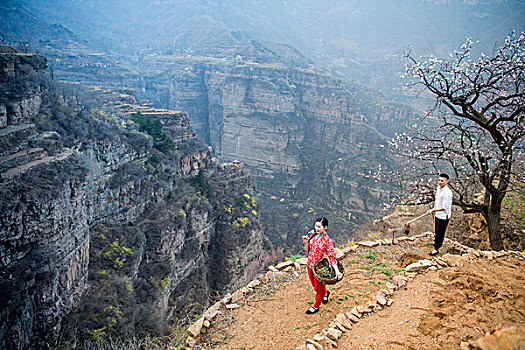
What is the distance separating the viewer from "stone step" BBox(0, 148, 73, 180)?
41.0ft

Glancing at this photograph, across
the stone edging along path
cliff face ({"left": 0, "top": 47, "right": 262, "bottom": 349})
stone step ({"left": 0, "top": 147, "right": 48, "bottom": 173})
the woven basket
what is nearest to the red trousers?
the woven basket

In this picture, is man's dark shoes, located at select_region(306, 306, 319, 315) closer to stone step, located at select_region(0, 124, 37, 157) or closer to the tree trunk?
the tree trunk

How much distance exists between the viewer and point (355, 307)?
582 cm

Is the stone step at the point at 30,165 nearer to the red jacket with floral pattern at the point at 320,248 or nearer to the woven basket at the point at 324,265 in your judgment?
the red jacket with floral pattern at the point at 320,248

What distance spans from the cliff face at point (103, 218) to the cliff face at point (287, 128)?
20.0 metres

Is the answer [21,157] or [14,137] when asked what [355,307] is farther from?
[14,137]

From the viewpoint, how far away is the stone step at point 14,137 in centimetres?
1365

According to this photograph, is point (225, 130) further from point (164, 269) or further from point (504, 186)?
point (504, 186)

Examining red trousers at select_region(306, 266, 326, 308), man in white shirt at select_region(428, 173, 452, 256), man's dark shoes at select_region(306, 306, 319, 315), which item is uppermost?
man in white shirt at select_region(428, 173, 452, 256)

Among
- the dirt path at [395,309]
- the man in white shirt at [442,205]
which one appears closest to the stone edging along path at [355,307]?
the dirt path at [395,309]

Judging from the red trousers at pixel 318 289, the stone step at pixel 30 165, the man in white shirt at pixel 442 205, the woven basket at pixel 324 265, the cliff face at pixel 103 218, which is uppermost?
the man in white shirt at pixel 442 205

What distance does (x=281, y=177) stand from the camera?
198 feet

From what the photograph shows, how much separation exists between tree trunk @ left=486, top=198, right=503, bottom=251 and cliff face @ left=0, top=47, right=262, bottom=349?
14295 mm

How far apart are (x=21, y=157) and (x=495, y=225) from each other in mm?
18232
